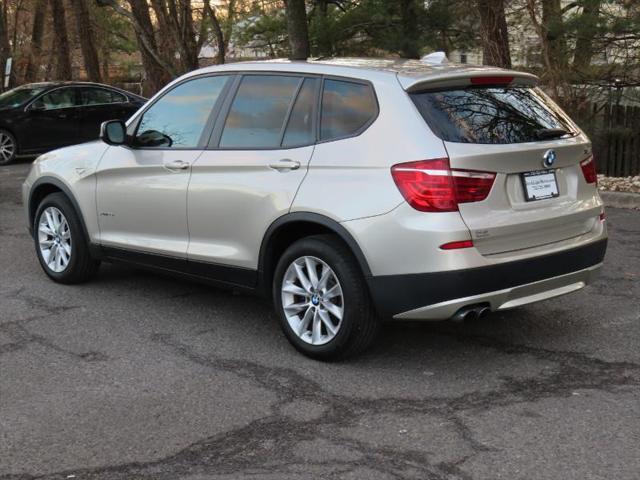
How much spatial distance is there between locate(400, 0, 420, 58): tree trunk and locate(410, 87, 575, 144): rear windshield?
372 inches

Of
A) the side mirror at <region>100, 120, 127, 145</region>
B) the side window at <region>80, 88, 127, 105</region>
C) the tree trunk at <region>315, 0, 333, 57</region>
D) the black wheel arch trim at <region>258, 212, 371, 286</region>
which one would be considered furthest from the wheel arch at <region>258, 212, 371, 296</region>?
the side window at <region>80, 88, 127, 105</region>

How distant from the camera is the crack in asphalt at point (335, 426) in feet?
12.0

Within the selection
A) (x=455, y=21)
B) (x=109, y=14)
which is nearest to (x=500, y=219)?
(x=455, y=21)

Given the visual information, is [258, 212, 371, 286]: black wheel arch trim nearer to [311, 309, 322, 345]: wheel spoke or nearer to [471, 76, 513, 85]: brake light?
[311, 309, 322, 345]: wheel spoke

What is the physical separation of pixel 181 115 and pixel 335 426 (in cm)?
273

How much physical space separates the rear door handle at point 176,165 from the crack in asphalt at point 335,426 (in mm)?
1225

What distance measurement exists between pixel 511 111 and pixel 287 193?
138 cm

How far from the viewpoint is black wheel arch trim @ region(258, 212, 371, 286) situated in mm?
4637

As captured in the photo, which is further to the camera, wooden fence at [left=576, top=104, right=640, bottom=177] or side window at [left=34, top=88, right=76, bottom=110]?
side window at [left=34, top=88, right=76, bottom=110]

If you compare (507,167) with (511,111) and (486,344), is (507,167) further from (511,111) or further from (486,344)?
(486,344)

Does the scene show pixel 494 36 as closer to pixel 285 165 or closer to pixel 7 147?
pixel 285 165

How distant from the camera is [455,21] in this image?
1477cm

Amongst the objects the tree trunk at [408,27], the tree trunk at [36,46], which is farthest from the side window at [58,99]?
the tree trunk at [36,46]

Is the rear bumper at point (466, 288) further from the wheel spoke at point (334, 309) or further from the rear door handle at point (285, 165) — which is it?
the rear door handle at point (285, 165)
